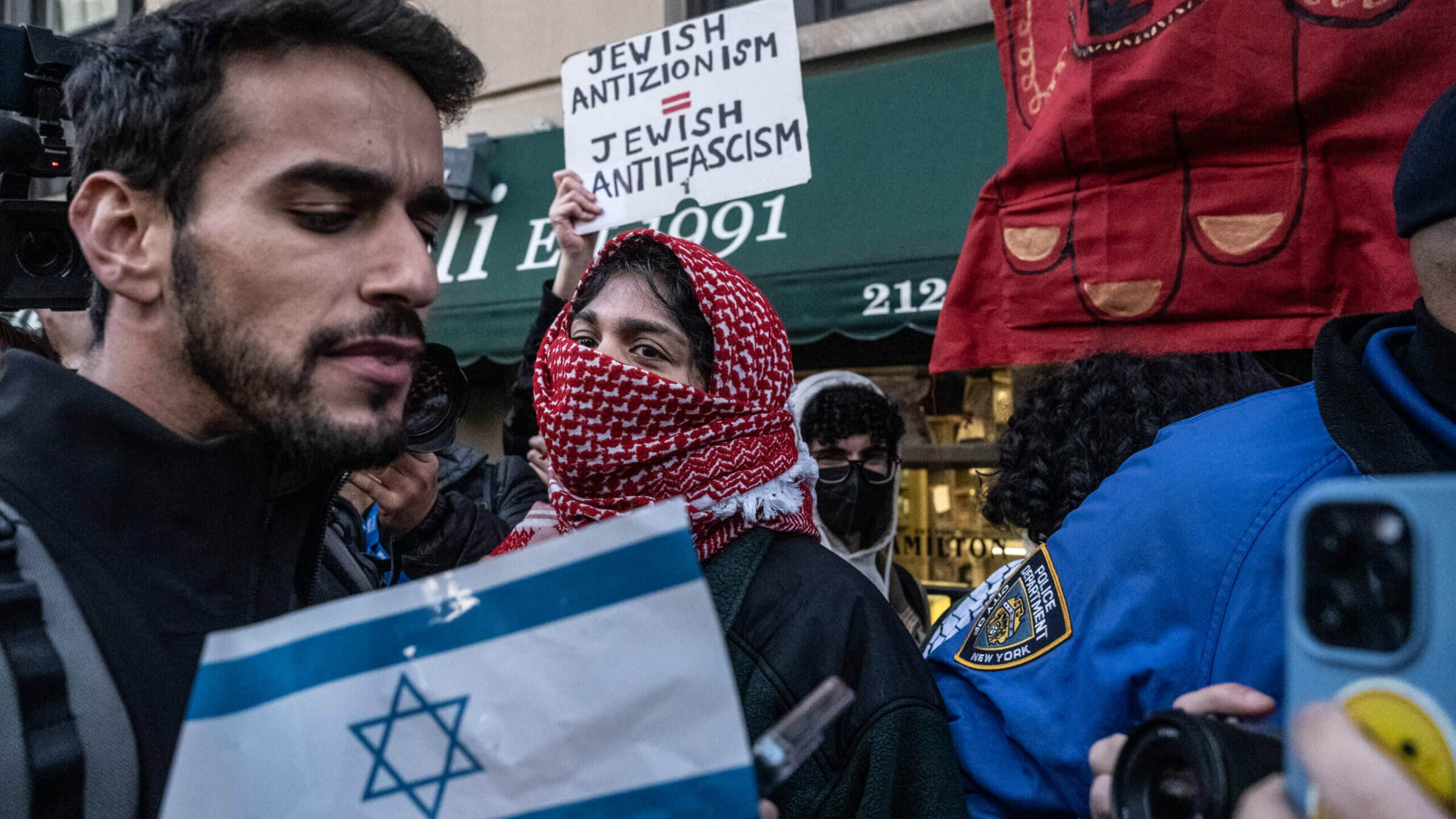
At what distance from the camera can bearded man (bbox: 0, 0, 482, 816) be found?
40.6 inches

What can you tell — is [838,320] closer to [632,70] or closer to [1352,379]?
[632,70]

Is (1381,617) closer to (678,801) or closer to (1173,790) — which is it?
(1173,790)

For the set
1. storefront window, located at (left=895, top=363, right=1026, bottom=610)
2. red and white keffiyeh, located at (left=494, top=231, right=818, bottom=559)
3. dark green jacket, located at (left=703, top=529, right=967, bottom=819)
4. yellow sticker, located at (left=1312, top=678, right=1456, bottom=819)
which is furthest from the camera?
storefront window, located at (left=895, top=363, right=1026, bottom=610)

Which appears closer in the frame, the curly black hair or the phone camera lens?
the phone camera lens

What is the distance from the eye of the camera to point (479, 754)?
0.72 meters

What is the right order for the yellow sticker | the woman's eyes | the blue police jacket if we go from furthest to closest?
the woman's eyes → the blue police jacket → the yellow sticker

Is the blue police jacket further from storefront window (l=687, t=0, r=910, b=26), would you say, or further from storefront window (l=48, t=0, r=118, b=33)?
storefront window (l=48, t=0, r=118, b=33)

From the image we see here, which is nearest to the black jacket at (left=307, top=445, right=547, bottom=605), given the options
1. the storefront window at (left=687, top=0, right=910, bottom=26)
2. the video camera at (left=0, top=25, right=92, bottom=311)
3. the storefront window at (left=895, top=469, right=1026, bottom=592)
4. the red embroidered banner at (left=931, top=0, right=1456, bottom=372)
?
the video camera at (left=0, top=25, right=92, bottom=311)

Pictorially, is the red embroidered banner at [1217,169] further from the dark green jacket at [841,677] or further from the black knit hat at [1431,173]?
the dark green jacket at [841,677]

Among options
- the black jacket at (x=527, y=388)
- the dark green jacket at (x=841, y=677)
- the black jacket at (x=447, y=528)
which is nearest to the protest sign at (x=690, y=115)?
the black jacket at (x=527, y=388)

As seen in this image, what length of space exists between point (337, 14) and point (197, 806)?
94 centimetres

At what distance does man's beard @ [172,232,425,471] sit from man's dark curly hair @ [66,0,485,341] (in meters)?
0.10

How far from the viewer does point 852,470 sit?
11.4 ft

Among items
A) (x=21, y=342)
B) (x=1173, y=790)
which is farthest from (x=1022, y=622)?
(x=21, y=342)
